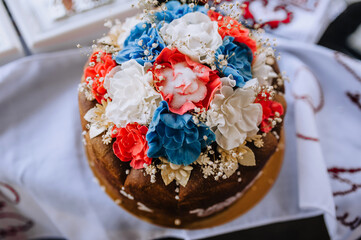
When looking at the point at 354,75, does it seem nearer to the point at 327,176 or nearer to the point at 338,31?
the point at 338,31

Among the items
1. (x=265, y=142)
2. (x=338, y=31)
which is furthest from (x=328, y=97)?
(x=265, y=142)

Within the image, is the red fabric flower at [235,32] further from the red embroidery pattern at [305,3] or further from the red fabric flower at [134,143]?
the red embroidery pattern at [305,3]

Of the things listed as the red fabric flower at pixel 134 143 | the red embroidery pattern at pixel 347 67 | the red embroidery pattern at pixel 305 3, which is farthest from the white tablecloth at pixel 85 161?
the red fabric flower at pixel 134 143

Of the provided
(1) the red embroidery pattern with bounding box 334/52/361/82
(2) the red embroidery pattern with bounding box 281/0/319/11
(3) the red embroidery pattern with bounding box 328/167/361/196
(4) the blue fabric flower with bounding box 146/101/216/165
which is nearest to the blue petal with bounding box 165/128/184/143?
(4) the blue fabric flower with bounding box 146/101/216/165

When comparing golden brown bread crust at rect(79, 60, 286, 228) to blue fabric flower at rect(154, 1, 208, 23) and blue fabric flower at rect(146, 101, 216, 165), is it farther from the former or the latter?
blue fabric flower at rect(154, 1, 208, 23)

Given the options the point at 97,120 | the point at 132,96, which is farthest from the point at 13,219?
the point at 132,96
